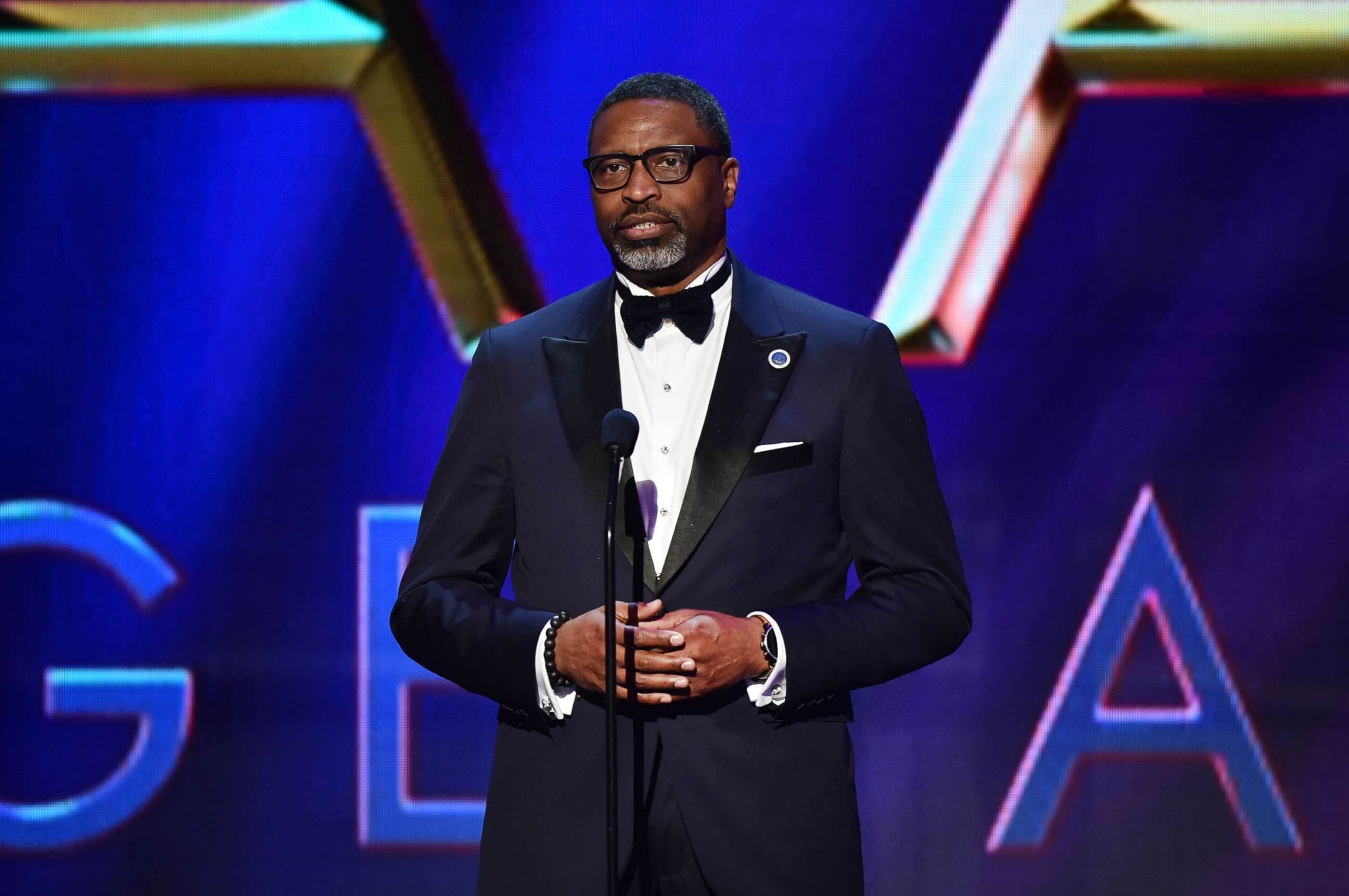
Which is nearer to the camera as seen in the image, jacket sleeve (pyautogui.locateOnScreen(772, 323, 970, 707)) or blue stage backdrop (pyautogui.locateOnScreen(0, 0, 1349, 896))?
jacket sleeve (pyautogui.locateOnScreen(772, 323, 970, 707))

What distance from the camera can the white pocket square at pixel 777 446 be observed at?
186cm

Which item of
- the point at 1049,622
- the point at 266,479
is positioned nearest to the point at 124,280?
the point at 266,479

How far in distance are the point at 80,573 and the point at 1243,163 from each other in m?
2.92

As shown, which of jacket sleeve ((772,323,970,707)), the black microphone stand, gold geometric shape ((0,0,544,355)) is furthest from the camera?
gold geometric shape ((0,0,544,355))

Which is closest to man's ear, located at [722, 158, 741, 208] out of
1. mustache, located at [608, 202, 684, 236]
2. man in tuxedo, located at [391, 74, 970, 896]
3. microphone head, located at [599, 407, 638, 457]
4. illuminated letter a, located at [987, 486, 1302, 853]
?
man in tuxedo, located at [391, 74, 970, 896]

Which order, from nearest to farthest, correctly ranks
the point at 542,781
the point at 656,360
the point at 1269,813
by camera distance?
the point at 542,781 → the point at 656,360 → the point at 1269,813

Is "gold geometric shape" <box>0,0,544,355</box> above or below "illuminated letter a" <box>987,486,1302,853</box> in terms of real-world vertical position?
above

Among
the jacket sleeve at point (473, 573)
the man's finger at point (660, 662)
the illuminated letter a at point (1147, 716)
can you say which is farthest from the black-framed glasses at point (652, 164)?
the illuminated letter a at point (1147, 716)

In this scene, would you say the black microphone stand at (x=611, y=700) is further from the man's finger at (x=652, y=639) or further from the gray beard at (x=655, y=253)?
the gray beard at (x=655, y=253)

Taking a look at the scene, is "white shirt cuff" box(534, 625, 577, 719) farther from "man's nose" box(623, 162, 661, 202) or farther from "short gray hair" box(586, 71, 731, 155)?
"short gray hair" box(586, 71, 731, 155)

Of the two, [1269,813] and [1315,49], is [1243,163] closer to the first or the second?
[1315,49]

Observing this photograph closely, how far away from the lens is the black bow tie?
1996 mm

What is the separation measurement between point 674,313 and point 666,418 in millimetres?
148

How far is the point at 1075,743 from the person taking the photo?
3285mm
